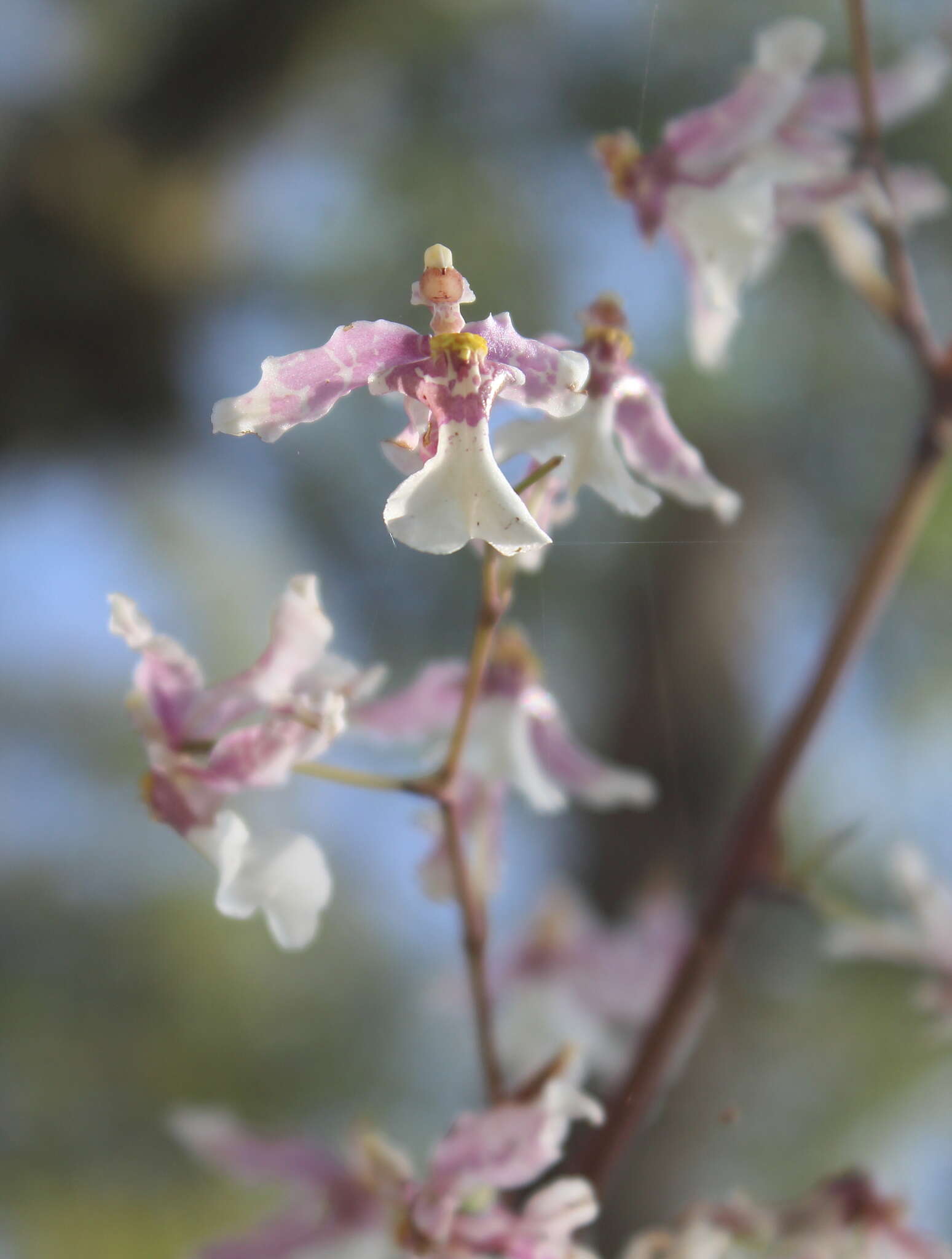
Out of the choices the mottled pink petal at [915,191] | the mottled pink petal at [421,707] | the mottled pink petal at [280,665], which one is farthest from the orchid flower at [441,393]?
the mottled pink petal at [915,191]

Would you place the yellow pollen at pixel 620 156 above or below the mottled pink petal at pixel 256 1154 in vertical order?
above

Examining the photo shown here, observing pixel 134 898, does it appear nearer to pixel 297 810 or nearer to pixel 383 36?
pixel 297 810

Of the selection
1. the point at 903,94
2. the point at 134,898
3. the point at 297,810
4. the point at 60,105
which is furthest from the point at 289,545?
the point at 903,94

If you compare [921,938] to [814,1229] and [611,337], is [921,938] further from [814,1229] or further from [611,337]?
[611,337]

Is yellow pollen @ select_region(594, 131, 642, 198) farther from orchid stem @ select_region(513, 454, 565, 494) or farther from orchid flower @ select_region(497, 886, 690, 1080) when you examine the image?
orchid flower @ select_region(497, 886, 690, 1080)

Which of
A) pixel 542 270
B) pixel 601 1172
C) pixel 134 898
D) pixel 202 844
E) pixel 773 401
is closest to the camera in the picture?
pixel 202 844

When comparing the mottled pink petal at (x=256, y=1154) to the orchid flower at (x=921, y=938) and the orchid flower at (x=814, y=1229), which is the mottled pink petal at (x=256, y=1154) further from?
the orchid flower at (x=921, y=938)

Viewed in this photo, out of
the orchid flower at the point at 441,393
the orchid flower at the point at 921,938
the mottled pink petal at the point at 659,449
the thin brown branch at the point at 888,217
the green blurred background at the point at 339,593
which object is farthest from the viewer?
the green blurred background at the point at 339,593

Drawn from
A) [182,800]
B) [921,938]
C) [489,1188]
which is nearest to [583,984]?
[921,938]
